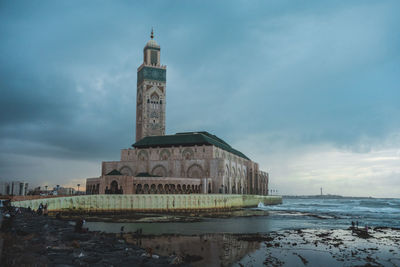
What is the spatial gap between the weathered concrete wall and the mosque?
7668mm

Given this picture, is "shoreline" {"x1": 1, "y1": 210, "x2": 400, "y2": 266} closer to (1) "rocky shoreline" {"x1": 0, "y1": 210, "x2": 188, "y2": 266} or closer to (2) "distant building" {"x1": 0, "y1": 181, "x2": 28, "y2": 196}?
(1) "rocky shoreline" {"x1": 0, "y1": 210, "x2": 188, "y2": 266}

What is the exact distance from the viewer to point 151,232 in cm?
2348

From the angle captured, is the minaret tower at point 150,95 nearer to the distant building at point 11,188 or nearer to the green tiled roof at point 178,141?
the green tiled roof at point 178,141

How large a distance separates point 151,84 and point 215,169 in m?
35.1

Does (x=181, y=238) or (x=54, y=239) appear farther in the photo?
(x=181, y=238)

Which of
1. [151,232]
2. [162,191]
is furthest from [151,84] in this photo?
[151,232]

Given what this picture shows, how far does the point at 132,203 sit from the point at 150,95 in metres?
47.1

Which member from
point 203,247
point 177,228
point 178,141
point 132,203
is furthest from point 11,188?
point 203,247

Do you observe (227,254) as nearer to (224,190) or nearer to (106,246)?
(106,246)

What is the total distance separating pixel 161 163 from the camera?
2721 inches

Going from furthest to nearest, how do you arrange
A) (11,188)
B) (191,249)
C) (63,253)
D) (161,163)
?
(161,163) → (11,188) → (191,249) → (63,253)

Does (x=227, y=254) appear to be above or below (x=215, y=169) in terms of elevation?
below

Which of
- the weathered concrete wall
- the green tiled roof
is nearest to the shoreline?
the weathered concrete wall

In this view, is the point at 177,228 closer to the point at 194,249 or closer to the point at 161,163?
the point at 194,249
